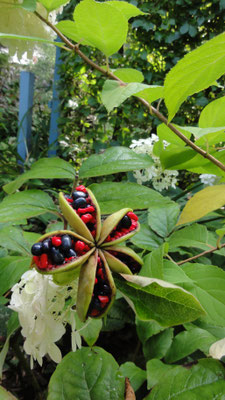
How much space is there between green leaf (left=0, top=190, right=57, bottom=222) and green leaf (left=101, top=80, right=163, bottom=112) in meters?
0.20

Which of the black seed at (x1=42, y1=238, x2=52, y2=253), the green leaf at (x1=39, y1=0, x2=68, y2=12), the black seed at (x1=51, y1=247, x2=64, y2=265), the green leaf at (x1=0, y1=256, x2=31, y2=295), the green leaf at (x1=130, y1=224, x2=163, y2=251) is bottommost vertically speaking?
the green leaf at (x1=0, y1=256, x2=31, y2=295)

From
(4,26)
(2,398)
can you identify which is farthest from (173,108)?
(2,398)

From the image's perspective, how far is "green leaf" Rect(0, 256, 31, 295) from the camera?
0.53 metres

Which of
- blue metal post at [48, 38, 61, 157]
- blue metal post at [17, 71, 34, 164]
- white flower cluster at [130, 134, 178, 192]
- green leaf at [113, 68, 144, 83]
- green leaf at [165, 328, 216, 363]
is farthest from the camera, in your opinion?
blue metal post at [17, 71, 34, 164]

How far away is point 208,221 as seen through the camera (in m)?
1.02

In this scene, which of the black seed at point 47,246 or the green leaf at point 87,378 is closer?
the black seed at point 47,246

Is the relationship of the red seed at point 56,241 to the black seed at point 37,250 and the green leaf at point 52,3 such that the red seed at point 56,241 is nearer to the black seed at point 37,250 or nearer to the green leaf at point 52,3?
the black seed at point 37,250

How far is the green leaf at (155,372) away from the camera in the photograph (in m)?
0.59

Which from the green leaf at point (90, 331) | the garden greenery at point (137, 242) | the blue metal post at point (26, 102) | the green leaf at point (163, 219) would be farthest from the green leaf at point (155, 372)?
the blue metal post at point (26, 102)

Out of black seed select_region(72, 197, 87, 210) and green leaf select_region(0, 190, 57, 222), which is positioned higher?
black seed select_region(72, 197, 87, 210)

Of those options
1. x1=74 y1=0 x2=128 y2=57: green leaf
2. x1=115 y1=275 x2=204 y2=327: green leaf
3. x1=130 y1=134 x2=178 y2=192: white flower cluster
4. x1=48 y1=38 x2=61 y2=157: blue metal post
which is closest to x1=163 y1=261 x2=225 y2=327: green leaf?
x1=115 y1=275 x2=204 y2=327: green leaf

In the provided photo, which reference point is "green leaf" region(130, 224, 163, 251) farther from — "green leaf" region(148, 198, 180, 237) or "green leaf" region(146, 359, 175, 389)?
"green leaf" region(146, 359, 175, 389)

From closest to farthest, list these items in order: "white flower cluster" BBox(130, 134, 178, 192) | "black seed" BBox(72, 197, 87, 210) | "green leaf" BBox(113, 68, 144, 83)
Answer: "black seed" BBox(72, 197, 87, 210), "green leaf" BBox(113, 68, 144, 83), "white flower cluster" BBox(130, 134, 178, 192)

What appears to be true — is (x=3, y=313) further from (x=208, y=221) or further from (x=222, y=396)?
(x=208, y=221)
